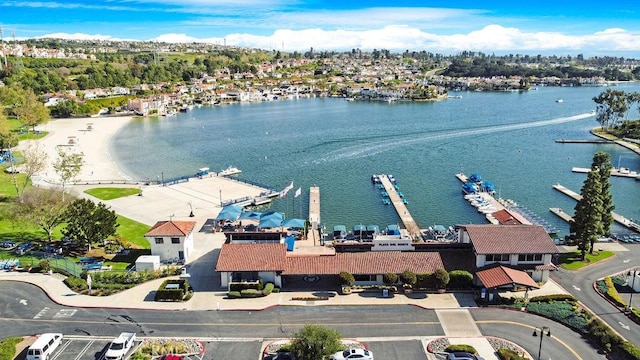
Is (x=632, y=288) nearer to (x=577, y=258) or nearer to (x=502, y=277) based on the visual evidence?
(x=577, y=258)

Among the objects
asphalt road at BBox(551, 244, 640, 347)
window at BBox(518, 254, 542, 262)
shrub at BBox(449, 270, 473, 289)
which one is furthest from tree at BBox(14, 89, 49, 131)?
asphalt road at BBox(551, 244, 640, 347)

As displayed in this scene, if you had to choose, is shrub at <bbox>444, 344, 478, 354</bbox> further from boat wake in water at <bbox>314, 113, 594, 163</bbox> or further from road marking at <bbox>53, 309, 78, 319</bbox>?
boat wake in water at <bbox>314, 113, 594, 163</bbox>

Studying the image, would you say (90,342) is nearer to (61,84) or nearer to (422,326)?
(422,326)

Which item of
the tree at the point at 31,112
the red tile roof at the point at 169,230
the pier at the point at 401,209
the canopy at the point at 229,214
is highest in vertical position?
the tree at the point at 31,112

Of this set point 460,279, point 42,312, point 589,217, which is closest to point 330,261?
point 460,279

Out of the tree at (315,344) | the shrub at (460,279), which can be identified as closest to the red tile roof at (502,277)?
the shrub at (460,279)

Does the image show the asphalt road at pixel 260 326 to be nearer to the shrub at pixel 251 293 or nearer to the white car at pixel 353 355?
the white car at pixel 353 355

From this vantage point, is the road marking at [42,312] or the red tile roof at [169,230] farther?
the red tile roof at [169,230]

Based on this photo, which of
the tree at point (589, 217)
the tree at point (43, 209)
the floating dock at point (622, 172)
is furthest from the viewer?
the floating dock at point (622, 172)

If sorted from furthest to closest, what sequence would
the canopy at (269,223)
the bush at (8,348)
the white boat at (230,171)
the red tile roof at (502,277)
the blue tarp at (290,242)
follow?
the white boat at (230,171), the canopy at (269,223), the blue tarp at (290,242), the red tile roof at (502,277), the bush at (8,348)
